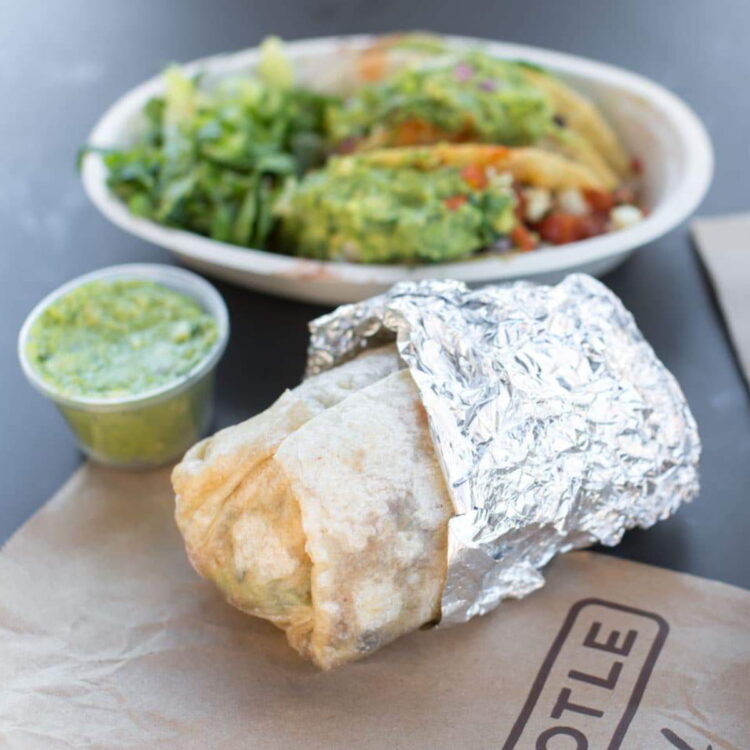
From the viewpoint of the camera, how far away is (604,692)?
5.14 ft

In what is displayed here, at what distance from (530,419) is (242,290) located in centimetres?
103

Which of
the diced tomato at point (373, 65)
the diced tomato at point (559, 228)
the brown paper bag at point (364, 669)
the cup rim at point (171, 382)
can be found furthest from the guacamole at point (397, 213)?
the brown paper bag at point (364, 669)

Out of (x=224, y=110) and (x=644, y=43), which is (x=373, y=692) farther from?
(x=644, y=43)

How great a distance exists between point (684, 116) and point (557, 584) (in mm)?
1226

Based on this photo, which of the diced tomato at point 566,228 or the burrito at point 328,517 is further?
the diced tomato at point 566,228

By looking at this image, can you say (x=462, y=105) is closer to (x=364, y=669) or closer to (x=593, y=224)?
(x=593, y=224)

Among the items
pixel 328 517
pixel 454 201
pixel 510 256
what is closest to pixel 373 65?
pixel 454 201

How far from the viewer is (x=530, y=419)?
5.01ft

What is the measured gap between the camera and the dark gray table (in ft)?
6.41

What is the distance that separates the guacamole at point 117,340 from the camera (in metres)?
1.85

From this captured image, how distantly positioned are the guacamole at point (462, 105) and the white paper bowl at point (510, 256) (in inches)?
9.1

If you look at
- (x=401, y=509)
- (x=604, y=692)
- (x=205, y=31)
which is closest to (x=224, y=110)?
(x=205, y=31)

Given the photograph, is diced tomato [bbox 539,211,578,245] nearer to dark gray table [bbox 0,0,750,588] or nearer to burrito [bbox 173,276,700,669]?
dark gray table [bbox 0,0,750,588]

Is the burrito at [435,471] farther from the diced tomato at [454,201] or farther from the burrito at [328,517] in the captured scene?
the diced tomato at [454,201]
